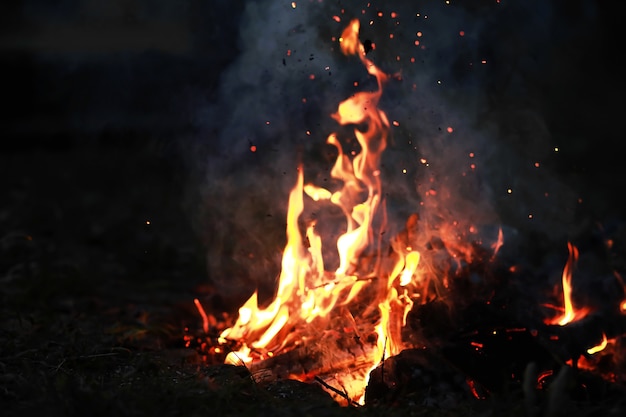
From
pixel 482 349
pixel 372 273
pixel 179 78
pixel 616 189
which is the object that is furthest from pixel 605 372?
pixel 179 78

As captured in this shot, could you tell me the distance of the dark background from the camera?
6301mm

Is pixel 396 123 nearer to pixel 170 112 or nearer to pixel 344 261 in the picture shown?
pixel 344 261

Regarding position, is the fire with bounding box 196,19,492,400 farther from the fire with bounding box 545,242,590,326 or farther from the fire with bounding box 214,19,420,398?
the fire with bounding box 545,242,590,326

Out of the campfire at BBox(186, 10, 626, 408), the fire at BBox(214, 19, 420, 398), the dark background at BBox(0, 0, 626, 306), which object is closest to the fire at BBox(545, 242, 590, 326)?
the campfire at BBox(186, 10, 626, 408)

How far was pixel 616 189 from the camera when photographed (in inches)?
326

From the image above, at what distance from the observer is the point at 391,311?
5.00 m

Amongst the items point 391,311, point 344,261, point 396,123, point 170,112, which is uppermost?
point 396,123

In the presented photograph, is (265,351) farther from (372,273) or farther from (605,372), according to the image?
(605,372)

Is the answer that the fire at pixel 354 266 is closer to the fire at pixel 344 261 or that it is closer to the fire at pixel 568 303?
the fire at pixel 344 261

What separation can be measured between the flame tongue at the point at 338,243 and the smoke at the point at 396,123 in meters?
0.09

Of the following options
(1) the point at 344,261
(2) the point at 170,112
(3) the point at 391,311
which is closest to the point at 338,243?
(1) the point at 344,261

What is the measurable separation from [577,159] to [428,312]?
15.0 ft

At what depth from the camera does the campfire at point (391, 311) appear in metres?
4.45

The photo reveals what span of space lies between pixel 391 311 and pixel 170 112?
4901 mm
